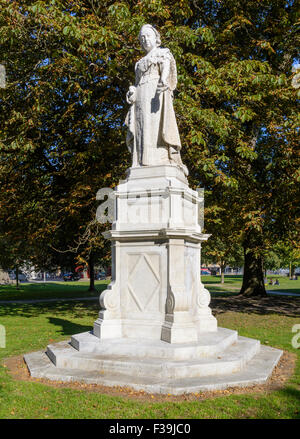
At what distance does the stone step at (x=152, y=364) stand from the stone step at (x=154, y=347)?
8cm

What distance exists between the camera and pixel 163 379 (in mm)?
5898

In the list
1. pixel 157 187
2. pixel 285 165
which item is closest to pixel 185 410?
pixel 157 187

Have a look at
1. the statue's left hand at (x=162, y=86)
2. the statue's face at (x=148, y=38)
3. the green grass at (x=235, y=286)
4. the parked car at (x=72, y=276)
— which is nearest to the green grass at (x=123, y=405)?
the statue's left hand at (x=162, y=86)

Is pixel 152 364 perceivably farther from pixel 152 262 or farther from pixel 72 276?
pixel 72 276

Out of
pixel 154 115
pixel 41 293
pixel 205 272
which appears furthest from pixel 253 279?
pixel 205 272

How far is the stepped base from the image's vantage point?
5840mm

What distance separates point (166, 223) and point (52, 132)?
24.6 feet

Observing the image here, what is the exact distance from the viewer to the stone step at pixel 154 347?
253 inches

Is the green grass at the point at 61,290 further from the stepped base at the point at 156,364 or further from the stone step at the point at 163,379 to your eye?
the stone step at the point at 163,379

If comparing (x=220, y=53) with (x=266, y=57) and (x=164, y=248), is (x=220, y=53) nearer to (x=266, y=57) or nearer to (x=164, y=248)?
(x=266, y=57)

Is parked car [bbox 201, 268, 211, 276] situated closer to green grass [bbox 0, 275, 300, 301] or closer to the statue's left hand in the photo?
green grass [bbox 0, 275, 300, 301]

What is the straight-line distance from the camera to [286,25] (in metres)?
13.9

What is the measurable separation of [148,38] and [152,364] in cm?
602

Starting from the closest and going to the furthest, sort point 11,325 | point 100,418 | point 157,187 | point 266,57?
1. point 100,418
2. point 157,187
3. point 11,325
4. point 266,57
